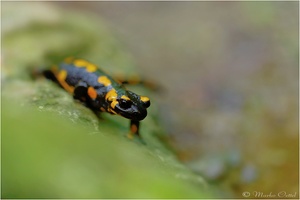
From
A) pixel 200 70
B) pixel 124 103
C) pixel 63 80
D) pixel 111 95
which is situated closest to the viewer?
pixel 124 103

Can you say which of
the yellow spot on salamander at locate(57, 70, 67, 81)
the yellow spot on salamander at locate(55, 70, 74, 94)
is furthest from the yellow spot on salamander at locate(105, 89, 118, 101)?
the yellow spot on salamander at locate(57, 70, 67, 81)

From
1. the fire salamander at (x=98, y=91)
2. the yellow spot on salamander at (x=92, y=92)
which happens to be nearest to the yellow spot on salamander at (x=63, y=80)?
the fire salamander at (x=98, y=91)

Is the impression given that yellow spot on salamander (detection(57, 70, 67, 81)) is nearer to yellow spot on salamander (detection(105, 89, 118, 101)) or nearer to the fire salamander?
the fire salamander

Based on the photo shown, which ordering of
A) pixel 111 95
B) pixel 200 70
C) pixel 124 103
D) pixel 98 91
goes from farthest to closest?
pixel 200 70
pixel 98 91
pixel 111 95
pixel 124 103

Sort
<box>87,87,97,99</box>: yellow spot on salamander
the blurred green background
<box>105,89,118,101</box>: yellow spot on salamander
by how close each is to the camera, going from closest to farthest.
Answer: <box>105,89,118,101</box>: yellow spot on salamander
<box>87,87,97,99</box>: yellow spot on salamander
the blurred green background

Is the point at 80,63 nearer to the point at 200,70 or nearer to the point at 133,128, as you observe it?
the point at 133,128

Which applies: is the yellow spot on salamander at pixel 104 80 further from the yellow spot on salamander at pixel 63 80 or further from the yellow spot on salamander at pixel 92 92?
the yellow spot on salamander at pixel 63 80

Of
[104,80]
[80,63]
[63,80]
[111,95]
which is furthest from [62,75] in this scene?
[111,95]
